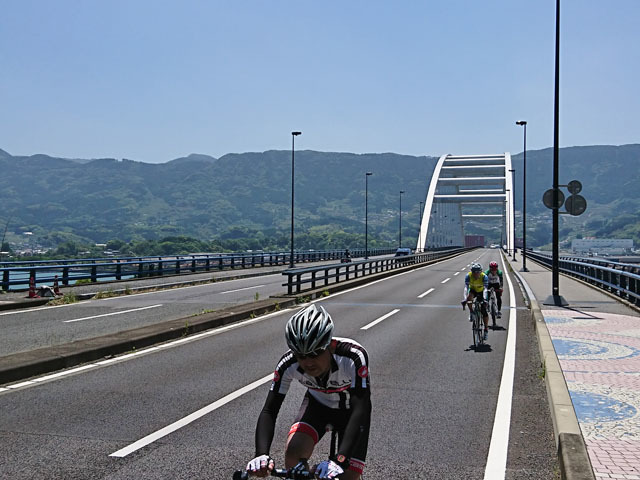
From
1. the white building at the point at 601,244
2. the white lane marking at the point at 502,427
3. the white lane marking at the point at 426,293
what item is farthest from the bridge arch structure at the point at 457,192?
the white lane marking at the point at 502,427

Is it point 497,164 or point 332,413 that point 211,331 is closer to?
point 332,413

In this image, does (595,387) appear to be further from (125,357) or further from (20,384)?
(20,384)

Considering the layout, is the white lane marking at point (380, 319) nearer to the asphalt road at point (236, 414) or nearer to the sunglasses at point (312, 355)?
the asphalt road at point (236, 414)

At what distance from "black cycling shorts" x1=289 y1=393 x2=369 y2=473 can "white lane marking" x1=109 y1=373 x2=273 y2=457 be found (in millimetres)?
2582

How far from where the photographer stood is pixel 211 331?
14039mm

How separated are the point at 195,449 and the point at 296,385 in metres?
3.08

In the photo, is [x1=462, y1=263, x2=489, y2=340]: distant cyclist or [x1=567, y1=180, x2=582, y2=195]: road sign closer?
[x1=462, y1=263, x2=489, y2=340]: distant cyclist

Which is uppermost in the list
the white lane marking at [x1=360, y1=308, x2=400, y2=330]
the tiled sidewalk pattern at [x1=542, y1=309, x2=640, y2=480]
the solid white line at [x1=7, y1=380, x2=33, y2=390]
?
the tiled sidewalk pattern at [x1=542, y1=309, x2=640, y2=480]

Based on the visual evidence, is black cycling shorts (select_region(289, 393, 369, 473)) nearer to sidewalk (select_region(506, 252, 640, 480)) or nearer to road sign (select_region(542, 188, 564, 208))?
sidewalk (select_region(506, 252, 640, 480))

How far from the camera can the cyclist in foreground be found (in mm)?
3201

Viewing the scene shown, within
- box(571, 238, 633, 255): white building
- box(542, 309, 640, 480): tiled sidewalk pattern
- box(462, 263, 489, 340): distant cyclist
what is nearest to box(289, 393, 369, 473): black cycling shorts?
box(542, 309, 640, 480): tiled sidewalk pattern

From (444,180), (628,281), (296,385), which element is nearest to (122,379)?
(296,385)

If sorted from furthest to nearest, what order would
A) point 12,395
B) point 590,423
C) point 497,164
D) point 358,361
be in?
1. point 497,164
2. point 12,395
3. point 590,423
4. point 358,361

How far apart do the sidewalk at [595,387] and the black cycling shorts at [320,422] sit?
6.12 ft
